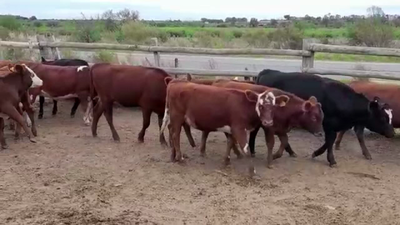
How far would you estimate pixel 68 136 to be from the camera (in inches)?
379

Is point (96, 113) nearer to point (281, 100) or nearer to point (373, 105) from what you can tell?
point (281, 100)

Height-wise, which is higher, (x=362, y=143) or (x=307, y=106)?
(x=307, y=106)

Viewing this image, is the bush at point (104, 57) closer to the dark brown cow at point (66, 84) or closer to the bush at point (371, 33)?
the dark brown cow at point (66, 84)

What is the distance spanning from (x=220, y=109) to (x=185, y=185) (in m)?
1.12

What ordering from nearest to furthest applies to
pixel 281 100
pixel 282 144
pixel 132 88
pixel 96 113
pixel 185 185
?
pixel 185 185 → pixel 281 100 → pixel 282 144 → pixel 132 88 → pixel 96 113

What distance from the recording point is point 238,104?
7.36 metres

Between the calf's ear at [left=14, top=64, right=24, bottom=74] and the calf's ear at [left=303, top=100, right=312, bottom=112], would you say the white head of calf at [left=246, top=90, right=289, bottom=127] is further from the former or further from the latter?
the calf's ear at [left=14, top=64, right=24, bottom=74]

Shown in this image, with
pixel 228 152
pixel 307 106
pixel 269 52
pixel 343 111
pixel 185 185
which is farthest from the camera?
pixel 269 52

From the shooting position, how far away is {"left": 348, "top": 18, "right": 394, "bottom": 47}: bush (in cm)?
2783

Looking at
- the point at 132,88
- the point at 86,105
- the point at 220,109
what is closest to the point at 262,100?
the point at 220,109

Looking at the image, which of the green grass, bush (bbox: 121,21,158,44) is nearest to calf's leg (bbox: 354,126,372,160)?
the green grass

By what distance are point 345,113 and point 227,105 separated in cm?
182

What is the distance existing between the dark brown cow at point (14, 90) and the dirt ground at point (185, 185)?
1.41ft

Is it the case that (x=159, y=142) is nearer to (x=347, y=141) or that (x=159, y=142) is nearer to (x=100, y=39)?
(x=347, y=141)
